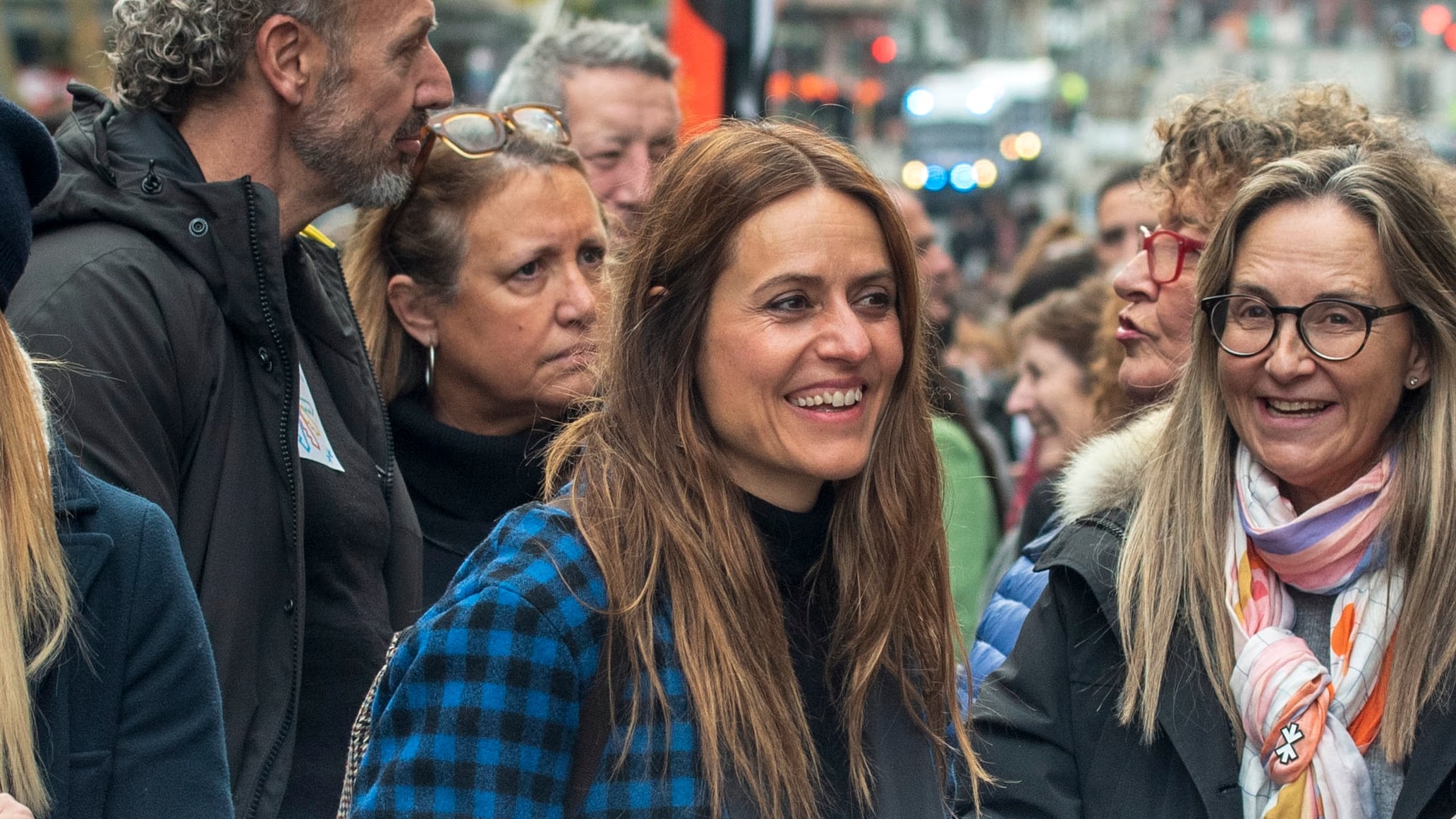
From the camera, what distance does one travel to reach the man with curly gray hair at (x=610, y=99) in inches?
197

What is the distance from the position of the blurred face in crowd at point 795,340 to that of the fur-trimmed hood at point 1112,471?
2.74 feet

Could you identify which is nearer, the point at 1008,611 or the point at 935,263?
the point at 1008,611

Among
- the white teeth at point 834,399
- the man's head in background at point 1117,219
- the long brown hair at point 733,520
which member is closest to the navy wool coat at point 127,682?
the long brown hair at point 733,520

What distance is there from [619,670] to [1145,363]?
5.62 feet

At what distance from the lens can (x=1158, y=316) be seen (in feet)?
11.5

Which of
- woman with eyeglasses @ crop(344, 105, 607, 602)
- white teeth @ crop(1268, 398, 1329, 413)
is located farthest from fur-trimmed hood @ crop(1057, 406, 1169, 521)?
woman with eyeglasses @ crop(344, 105, 607, 602)

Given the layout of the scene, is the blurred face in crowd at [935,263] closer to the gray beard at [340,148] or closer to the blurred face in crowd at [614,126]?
the blurred face in crowd at [614,126]

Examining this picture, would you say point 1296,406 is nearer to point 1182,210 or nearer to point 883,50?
point 1182,210

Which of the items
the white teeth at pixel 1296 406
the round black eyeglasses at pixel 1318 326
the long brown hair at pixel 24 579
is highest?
the round black eyeglasses at pixel 1318 326

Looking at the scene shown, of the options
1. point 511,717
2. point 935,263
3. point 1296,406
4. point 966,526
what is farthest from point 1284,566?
point 935,263

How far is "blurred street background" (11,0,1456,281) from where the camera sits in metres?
6.56

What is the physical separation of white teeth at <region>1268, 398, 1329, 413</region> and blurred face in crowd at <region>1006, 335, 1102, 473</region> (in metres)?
2.40

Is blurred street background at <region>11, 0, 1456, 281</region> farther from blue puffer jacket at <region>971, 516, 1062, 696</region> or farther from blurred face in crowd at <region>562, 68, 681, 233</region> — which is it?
blue puffer jacket at <region>971, 516, 1062, 696</region>

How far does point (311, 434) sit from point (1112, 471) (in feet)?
4.97
